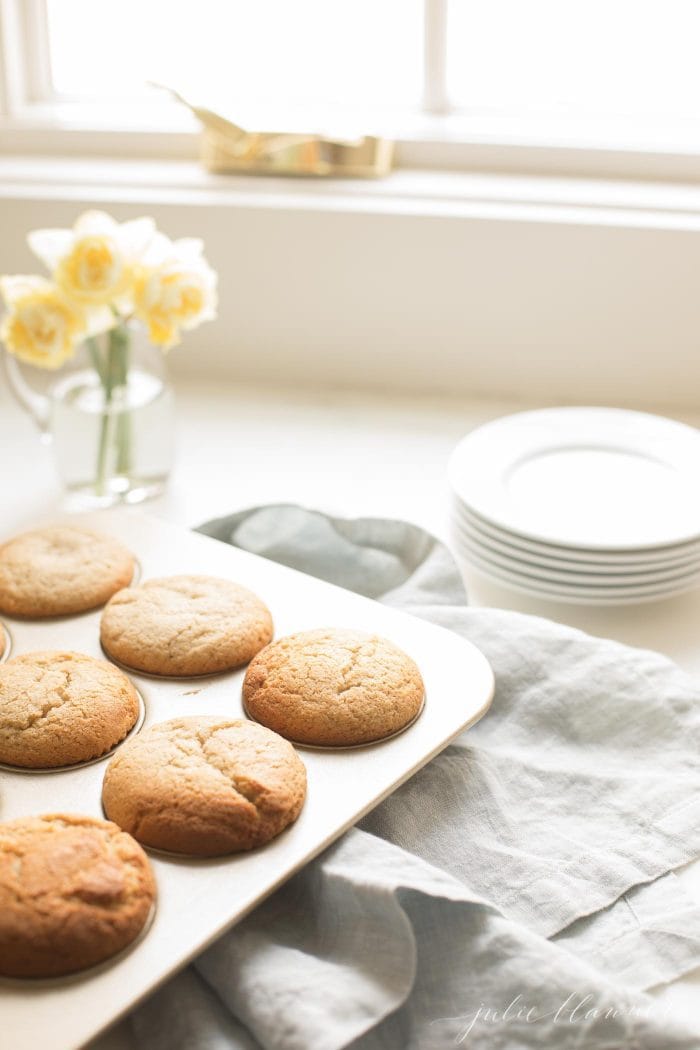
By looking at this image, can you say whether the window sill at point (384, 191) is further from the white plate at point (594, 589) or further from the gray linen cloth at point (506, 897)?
the gray linen cloth at point (506, 897)

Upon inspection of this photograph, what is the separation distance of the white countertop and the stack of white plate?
4 centimetres

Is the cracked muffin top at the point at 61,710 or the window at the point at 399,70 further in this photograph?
the window at the point at 399,70

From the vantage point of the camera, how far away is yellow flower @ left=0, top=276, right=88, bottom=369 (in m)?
1.22

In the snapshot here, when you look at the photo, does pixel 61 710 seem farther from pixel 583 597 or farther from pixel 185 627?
pixel 583 597

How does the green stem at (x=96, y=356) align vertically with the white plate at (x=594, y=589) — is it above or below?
above

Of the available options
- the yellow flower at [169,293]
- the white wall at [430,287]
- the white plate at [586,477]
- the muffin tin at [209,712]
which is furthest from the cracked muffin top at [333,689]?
the white wall at [430,287]

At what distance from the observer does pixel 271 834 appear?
814mm

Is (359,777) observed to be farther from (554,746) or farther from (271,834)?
(554,746)

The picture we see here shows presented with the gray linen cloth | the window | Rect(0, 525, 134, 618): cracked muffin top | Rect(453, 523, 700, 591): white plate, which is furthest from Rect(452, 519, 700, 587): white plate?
the window

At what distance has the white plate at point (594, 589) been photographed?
3.83 ft

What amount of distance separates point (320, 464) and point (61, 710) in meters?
0.65

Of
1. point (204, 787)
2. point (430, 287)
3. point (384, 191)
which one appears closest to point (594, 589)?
point (204, 787)

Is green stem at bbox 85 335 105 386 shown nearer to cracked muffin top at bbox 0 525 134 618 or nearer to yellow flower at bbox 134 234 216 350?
yellow flower at bbox 134 234 216 350

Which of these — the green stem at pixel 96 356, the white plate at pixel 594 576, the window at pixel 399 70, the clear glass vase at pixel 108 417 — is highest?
the window at pixel 399 70
